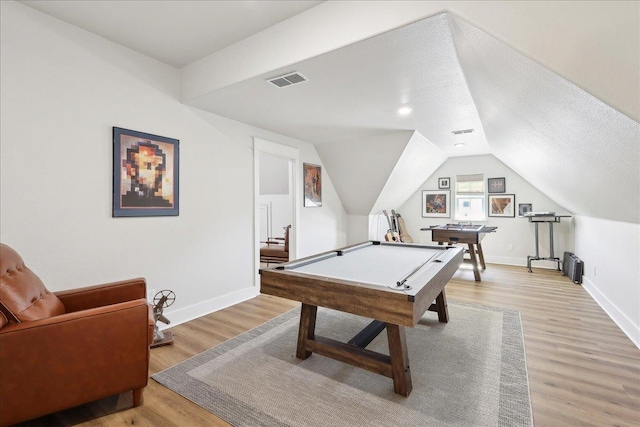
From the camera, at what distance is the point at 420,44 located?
78.7 inches

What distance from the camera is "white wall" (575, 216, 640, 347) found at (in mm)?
2629

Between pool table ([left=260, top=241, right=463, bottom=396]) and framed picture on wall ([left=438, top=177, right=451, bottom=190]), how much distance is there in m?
4.16

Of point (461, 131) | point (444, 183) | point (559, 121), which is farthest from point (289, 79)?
point (444, 183)

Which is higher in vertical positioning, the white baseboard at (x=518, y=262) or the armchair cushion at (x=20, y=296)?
the armchair cushion at (x=20, y=296)

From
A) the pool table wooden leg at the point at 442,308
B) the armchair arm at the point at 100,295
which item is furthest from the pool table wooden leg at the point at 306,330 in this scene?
the pool table wooden leg at the point at 442,308

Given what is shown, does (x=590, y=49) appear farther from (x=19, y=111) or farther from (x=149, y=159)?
(x=19, y=111)

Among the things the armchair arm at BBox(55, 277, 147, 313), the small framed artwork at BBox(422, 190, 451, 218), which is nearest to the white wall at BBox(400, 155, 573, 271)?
the small framed artwork at BBox(422, 190, 451, 218)

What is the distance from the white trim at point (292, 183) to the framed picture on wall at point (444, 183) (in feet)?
11.5

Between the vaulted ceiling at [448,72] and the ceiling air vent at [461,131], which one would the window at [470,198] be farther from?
the vaulted ceiling at [448,72]

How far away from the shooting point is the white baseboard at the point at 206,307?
2977mm

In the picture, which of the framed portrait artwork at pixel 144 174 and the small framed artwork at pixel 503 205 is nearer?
the framed portrait artwork at pixel 144 174

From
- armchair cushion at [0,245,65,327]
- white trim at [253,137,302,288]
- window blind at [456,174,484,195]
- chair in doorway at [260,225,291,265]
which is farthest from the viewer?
window blind at [456,174,484,195]

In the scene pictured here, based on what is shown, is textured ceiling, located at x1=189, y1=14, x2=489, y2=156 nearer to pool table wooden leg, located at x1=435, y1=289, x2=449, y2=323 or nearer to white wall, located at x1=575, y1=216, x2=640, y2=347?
white wall, located at x1=575, y1=216, x2=640, y2=347

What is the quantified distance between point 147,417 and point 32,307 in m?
0.89
